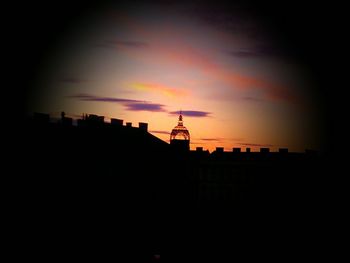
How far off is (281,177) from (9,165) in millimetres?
49244

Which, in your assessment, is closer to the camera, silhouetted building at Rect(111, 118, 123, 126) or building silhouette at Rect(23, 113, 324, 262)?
building silhouette at Rect(23, 113, 324, 262)

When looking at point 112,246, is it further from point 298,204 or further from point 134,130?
point 298,204

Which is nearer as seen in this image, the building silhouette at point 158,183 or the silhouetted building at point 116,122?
the building silhouette at point 158,183

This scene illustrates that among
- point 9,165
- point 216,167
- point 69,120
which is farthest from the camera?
point 216,167

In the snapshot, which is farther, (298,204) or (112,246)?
(298,204)

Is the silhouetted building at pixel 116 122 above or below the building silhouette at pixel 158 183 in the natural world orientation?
above

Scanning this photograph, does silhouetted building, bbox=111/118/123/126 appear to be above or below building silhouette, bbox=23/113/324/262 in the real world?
above

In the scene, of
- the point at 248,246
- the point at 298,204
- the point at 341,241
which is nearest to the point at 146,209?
the point at 248,246

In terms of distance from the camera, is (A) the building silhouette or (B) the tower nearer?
(A) the building silhouette

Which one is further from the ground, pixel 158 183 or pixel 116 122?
pixel 116 122

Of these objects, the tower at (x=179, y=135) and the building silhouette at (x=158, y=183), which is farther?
the tower at (x=179, y=135)

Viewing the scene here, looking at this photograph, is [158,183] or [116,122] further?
[116,122]

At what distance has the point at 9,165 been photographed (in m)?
31.4

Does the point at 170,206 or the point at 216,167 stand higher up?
the point at 216,167
